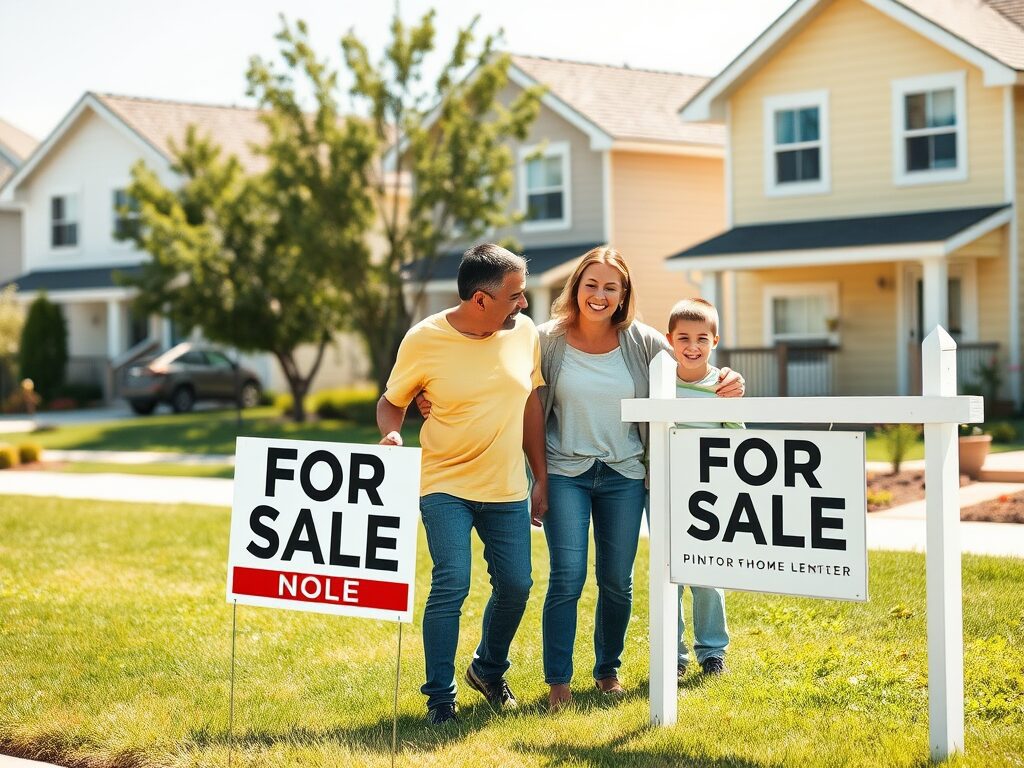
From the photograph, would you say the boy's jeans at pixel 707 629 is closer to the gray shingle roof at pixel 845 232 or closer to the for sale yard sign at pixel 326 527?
the for sale yard sign at pixel 326 527

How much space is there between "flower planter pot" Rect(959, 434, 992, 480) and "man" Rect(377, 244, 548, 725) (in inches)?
341

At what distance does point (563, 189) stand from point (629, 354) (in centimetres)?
2162

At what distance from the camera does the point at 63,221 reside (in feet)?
120

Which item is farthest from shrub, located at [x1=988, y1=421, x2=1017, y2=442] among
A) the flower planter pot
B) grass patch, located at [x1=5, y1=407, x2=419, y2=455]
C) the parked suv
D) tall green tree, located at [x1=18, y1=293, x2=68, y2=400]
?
tall green tree, located at [x1=18, y1=293, x2=68, y2=400]

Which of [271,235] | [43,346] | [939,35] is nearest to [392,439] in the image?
[939,35]

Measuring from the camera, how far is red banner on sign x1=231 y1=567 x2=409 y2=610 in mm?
5277

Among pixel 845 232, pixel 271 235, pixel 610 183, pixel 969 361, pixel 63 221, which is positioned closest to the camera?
pixel 969 361

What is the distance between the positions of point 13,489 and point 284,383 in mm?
18154

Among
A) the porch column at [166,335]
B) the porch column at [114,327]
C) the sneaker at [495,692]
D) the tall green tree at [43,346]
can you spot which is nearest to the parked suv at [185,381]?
the porch column at [166,335]

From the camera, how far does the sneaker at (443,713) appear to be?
5633 mm

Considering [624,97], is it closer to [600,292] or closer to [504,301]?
[600,292]

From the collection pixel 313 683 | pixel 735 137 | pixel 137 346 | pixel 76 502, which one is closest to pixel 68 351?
pixel 137 346

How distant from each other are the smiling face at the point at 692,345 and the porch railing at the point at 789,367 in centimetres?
1643

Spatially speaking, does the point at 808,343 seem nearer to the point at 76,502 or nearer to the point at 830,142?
the point at 830,142
